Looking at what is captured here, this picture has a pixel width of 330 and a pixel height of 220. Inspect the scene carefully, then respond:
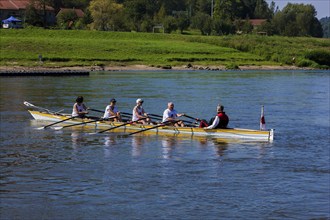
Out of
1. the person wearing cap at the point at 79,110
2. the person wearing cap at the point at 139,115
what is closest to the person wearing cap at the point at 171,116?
the person wearing cap at the point at 139,115

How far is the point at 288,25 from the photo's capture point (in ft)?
593

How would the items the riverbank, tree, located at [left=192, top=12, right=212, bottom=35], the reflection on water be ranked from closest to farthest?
the reflection on water < the riverbank < tree, located at [left=192, top=12, right=212, bottom=35]

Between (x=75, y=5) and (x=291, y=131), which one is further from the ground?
(x=75, y=5)

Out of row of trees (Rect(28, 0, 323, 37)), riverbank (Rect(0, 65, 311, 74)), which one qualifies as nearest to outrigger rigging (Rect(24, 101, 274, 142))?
riverbank (Rect(0, 65, 311, 74))

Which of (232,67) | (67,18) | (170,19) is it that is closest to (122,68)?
(232,67)

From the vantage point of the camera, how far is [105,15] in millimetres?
146375

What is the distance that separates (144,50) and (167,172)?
84.3 meters

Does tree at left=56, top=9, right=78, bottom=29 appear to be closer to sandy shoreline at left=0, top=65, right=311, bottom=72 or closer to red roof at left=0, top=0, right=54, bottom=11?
red roof at left=0, top=0, right=54, bottom=11

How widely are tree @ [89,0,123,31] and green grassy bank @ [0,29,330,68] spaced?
1765 cm

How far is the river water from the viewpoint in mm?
21844

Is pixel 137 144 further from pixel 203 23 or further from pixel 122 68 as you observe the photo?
pixel 203 23

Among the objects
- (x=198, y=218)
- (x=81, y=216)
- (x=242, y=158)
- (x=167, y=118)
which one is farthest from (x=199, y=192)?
(x=167, y=118)

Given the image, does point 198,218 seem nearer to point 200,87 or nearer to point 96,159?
point 96,159

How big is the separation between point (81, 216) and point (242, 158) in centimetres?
1045
